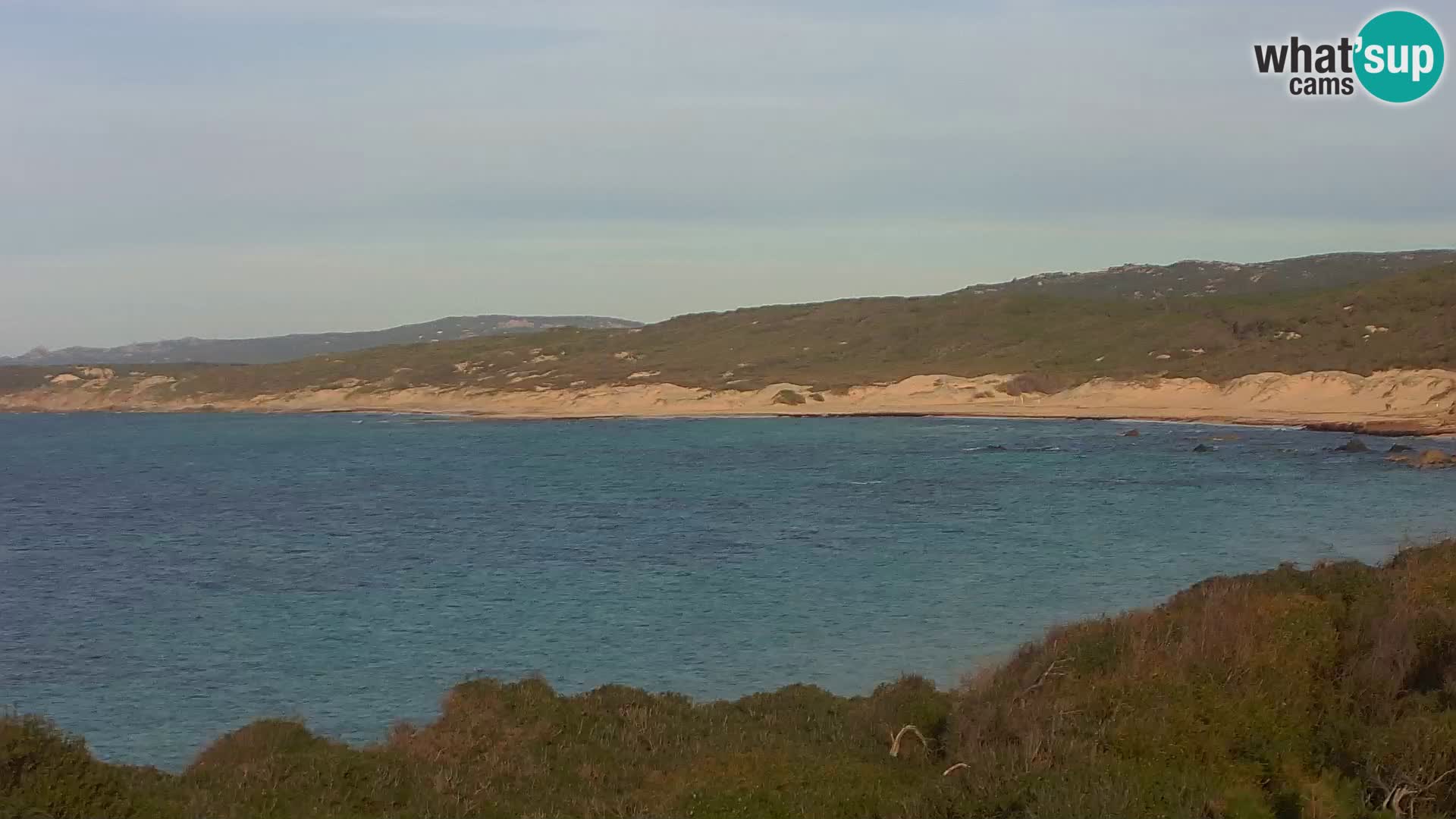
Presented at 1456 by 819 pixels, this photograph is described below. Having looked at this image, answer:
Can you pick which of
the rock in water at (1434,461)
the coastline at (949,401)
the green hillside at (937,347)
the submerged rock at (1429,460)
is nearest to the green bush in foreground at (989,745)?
the rock in water at (1434,461)

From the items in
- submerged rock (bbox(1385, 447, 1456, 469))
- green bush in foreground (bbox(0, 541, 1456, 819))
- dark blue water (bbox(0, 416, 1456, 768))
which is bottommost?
dark blue water (bbox(0, 416, 1456, 768))

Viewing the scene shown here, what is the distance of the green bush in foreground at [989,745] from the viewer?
9625 millimetres

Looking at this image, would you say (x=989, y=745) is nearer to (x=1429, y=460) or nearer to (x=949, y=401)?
(x=1429, y=460)

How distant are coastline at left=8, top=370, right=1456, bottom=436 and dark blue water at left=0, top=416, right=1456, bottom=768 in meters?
8.65

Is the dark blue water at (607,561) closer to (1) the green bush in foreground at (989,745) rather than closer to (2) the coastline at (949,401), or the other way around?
(1) the green bush in foreground at (989,745)

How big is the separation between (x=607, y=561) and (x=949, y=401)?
75.4m

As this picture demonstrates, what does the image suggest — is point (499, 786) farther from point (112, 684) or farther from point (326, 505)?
point (326, 505)

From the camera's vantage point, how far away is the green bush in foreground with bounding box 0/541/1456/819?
9625 mm

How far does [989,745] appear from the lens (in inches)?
437

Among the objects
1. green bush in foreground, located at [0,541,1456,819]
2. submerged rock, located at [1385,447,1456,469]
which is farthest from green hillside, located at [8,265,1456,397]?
green bush in foreground, located at [0,541,1456,819]

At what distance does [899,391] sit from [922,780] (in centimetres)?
10204

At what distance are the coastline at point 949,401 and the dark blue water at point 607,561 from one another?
8654 mm

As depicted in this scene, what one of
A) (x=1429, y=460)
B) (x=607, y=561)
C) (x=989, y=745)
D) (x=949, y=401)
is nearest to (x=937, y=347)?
(x=949, y=401)

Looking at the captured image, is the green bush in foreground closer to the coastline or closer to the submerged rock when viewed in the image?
the submerged rock
